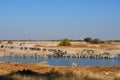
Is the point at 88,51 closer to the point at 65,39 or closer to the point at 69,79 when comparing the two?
the point at 65,39

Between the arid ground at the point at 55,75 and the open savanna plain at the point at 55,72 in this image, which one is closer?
the arid ground at the point at 55,75

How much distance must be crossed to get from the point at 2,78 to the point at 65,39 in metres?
105

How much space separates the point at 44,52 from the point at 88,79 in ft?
258

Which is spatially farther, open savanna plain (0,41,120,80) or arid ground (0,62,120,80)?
open savanna plain (0,41,120,80)

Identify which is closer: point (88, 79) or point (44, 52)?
point (88, 79)

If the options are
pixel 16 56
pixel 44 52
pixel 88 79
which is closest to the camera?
pixel 88 79

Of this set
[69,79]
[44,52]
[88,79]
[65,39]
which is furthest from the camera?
[65,39]

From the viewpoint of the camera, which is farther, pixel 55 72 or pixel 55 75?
pixel 55 72

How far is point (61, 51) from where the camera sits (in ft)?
325

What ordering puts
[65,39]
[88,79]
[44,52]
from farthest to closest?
1. [65,39]
2. [44,52]
3. [88,79]

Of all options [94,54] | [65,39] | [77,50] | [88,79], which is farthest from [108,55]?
[88,79]

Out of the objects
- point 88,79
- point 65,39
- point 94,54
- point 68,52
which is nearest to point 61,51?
point 68,52

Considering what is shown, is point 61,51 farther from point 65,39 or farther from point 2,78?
point 2,78

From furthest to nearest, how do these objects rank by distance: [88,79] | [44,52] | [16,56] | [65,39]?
1. [65,39]
2. [44,52]
3. [16,56]
4. [88,79]
